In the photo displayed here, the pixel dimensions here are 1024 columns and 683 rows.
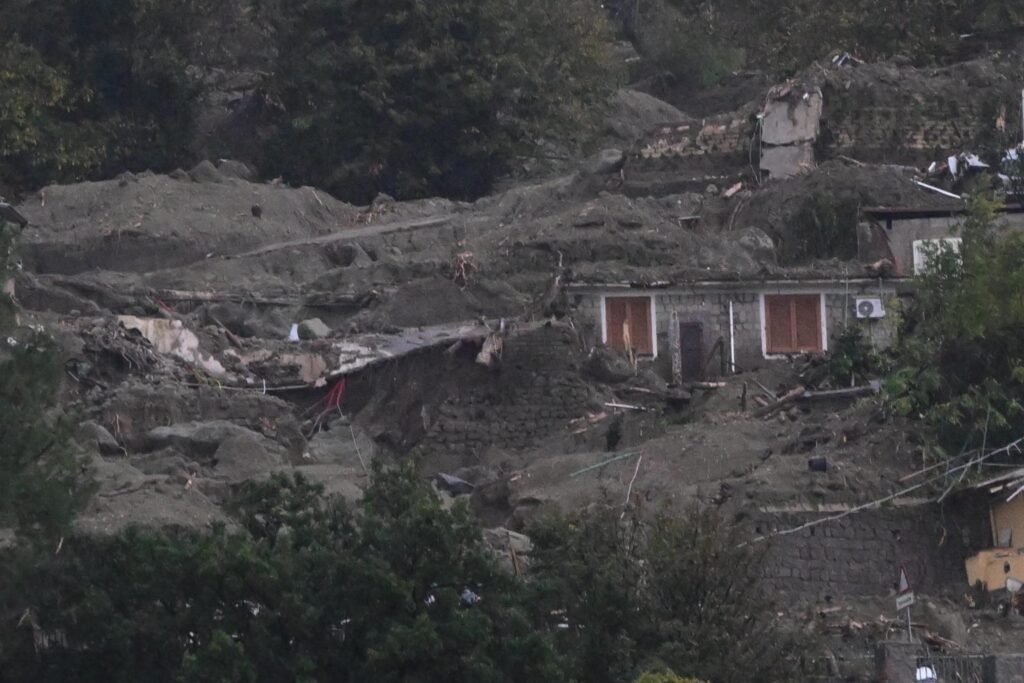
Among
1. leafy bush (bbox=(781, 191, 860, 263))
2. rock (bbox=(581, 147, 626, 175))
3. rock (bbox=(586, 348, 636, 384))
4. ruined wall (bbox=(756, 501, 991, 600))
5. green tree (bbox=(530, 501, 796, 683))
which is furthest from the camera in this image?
rock (bbox=(581, 147, 626, 175))

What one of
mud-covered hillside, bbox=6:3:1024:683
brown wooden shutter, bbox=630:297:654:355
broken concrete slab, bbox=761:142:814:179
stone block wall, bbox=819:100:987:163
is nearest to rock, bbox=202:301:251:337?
mud-covered hillside, bbox=6:3:1024:683

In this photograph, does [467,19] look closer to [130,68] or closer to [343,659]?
[130,68]

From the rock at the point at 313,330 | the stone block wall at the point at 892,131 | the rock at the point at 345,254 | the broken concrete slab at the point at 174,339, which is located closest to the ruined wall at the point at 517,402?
the broken concrete slab at the point at 174,339

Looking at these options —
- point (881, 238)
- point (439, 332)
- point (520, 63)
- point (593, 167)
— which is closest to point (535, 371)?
point (439, 332)

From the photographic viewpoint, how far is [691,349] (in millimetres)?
38812

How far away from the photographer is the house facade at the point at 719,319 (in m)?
38.7

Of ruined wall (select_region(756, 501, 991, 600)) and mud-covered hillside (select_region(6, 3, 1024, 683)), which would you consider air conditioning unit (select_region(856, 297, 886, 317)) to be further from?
ruined wall (select_region(756, 501, 991, 600))

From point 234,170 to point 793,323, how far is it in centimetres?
1554

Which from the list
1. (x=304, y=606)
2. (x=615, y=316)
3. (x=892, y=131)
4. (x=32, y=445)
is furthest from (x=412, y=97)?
(x=304, y=606)

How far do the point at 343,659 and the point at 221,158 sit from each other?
3159cm

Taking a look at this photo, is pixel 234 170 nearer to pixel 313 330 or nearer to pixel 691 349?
pixel 313 330

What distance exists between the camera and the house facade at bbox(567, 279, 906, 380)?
38.7 metres

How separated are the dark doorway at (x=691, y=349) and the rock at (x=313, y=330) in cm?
501

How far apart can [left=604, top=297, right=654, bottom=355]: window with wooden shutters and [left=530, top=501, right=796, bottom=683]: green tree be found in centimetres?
1180
